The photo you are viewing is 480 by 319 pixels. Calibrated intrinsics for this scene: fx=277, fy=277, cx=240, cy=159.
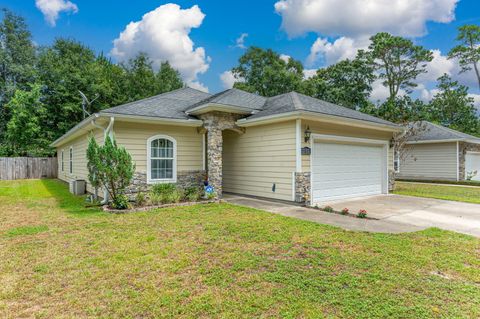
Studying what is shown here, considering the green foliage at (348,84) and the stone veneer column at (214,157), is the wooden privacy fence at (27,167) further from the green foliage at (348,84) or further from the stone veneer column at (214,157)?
the green foliage at (348,84)

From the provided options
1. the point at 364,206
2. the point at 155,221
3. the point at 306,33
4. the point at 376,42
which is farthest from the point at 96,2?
the point at 376,42

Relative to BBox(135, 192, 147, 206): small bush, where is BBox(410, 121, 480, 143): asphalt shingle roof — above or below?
A: above

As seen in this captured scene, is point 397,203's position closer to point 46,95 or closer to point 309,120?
point 309,120

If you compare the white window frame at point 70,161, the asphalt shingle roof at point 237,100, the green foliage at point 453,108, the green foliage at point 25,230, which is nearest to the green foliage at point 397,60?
the green foliage at point 453,108

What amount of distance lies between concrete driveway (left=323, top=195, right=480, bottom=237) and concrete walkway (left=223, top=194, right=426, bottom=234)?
54 cm

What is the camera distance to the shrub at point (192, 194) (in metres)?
9.09

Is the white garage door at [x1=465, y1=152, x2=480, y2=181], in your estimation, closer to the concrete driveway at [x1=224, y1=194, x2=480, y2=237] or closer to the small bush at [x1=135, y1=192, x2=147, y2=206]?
the concrete driveway at [x1=224, y1=194, x2=480, y2=237]

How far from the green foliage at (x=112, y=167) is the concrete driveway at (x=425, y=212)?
6321 mm

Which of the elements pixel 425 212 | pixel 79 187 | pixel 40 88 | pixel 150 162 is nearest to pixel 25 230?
pixel 150 162

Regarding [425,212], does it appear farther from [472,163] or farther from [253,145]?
[472,163]

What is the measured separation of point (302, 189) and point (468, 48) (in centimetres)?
2967

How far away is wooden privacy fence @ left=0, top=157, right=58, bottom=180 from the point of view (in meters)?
19.7

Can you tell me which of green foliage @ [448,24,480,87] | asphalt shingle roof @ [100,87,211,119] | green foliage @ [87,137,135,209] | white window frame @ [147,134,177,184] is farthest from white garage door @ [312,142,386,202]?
green foliage @ [448,24,480,87]

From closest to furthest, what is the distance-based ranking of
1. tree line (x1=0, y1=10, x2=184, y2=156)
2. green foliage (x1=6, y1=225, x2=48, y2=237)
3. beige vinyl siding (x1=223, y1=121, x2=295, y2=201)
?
green foliage (x1=6, y1=225, x2=48, y2=237), beige vinyl siding (x1=223, y1=121, x2=295, y2=201), tree line (x1=0, y1=10, x2=184, y2=156)
